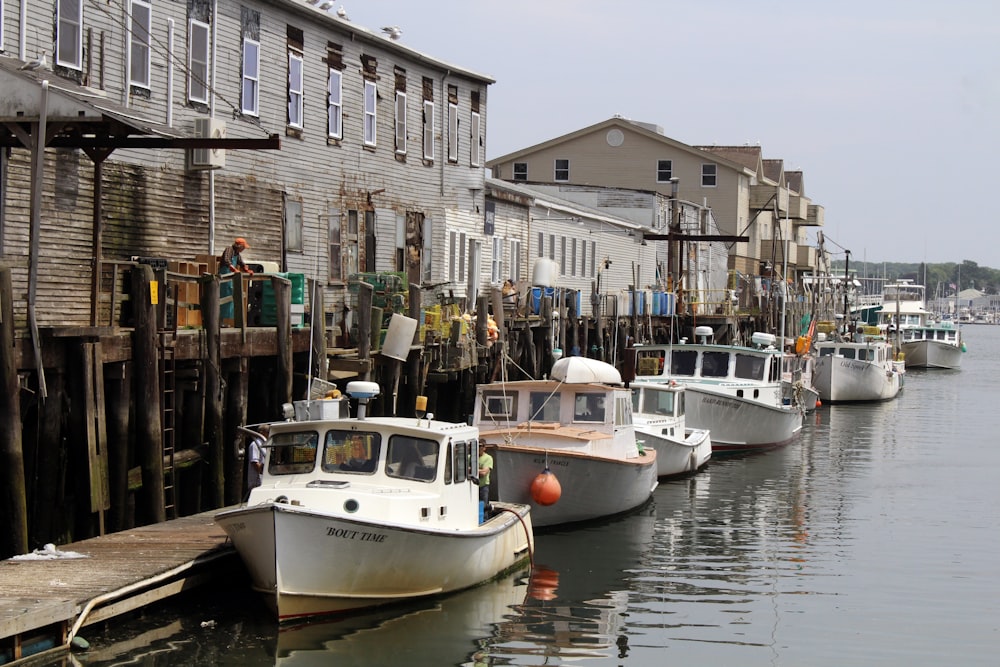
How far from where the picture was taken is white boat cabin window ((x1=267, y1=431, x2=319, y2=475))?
17.0m

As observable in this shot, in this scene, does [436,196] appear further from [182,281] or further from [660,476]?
[182,281]

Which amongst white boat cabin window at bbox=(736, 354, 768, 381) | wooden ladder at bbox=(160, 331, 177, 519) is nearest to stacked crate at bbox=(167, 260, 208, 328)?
wooden ladder at bbox=(160, 331, 177, 519)

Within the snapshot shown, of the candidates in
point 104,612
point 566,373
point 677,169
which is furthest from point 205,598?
point 677,169

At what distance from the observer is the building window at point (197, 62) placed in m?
25.1

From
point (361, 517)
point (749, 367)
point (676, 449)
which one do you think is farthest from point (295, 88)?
point (361, 517)

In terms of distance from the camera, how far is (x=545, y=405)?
79.5 ft

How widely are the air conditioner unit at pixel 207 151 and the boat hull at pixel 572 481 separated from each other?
750 centimetres

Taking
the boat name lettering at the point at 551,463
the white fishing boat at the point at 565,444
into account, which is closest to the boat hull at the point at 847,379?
the white fishing boat at the point at 565,444

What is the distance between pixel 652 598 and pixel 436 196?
18232 mm

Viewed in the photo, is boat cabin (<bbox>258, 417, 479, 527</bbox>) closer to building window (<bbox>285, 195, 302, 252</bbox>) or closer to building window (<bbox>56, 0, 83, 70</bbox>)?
building window (<bbox>56, 0, 83, 70</bbox>)

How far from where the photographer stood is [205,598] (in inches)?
656

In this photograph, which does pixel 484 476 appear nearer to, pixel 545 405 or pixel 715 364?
pixel 545 405

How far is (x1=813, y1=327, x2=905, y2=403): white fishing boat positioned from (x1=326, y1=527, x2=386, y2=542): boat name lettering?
41.8 meters

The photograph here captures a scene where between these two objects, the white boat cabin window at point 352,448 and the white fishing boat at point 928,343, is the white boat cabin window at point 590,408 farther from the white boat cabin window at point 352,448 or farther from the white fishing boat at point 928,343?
the white fishing boat at point 928,343
